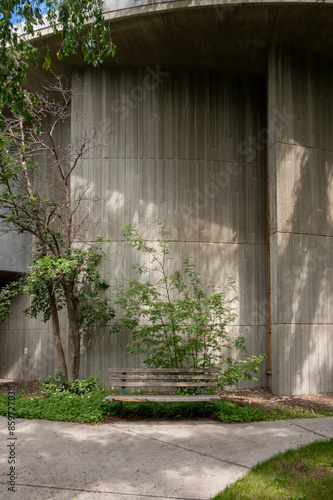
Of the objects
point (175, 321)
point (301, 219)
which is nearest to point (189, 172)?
point (301, 219)

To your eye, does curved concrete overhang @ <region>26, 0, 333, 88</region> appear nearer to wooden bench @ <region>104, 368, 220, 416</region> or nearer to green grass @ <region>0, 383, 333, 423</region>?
wooden bench @ <region>104, 368, 220, 416</region>

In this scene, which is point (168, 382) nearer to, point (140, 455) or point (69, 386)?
point (140, 455)

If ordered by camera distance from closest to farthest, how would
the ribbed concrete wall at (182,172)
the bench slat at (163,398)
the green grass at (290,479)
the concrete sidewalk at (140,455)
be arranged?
the green grass at (290,479), the concrete sidewalk at (140,455), the bench slat at (163,398), the ribbed concrete wall at (182,172)

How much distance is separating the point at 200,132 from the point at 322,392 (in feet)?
22.1

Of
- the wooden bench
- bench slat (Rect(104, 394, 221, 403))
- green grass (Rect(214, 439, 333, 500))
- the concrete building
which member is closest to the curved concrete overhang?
the concrete building

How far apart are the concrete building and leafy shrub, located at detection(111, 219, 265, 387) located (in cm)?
60

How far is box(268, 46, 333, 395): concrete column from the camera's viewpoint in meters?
10.0

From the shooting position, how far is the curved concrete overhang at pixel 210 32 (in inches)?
388

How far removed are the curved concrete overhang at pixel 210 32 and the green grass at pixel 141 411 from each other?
25.9 ft

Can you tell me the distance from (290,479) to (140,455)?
71.1 inches

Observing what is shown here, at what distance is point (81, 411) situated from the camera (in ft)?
25.2

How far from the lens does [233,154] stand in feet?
38.5

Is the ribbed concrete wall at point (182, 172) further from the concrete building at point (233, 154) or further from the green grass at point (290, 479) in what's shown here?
Result: the green grass at point (290, 479)

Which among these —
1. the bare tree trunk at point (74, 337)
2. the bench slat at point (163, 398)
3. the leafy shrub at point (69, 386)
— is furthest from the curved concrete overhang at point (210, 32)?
the bench slat at point (163, 398)
